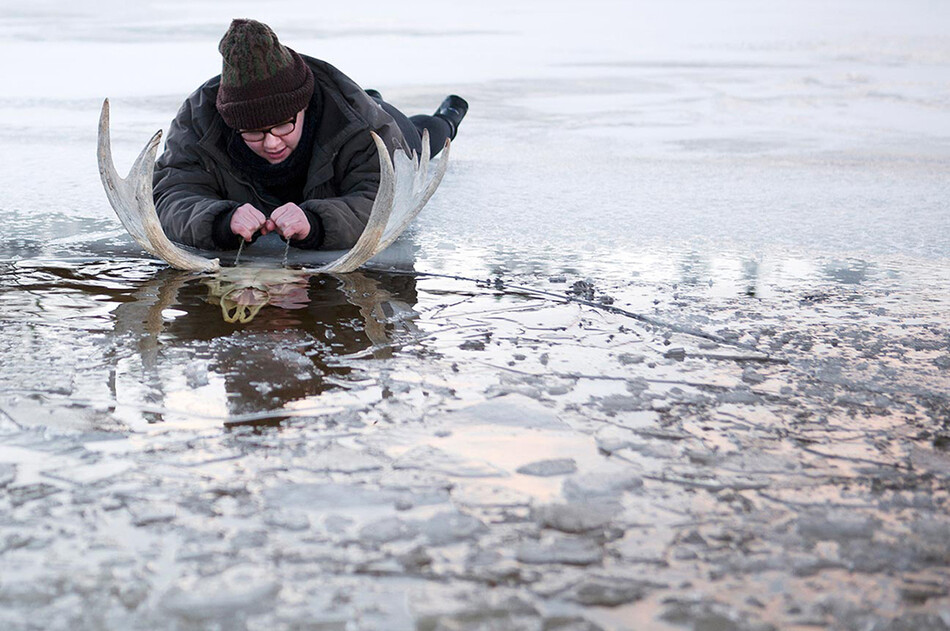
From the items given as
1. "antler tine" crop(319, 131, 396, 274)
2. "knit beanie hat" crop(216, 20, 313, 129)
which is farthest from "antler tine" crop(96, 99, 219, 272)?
"antler tine" crop(319, 131, 396, 274)

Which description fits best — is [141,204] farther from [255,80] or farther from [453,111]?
[453,111]

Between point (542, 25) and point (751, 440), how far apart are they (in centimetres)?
1526

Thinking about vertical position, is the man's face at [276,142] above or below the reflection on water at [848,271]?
above

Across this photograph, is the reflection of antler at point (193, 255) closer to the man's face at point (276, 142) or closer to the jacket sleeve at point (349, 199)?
the jacket sleeve at point (349, 199)

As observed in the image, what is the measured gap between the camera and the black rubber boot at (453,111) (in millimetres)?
6559

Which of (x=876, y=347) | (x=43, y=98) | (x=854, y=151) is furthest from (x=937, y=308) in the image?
(x=43, y=98)

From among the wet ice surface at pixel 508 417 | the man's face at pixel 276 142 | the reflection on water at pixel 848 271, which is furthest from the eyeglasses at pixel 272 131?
the reflection on water at pixel 848 271

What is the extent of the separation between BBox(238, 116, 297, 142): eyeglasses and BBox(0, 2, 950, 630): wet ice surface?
62cm

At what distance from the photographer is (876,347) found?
3279 millimetres

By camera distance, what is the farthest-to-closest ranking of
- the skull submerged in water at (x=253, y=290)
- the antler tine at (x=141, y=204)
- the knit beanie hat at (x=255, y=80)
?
the knit beanie hat at (x=255, y=80), the antler tine at (x=141, y=204), the skull submerged in water at (x=253, y=290)

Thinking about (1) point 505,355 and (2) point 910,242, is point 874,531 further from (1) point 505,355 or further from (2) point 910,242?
(2) point 910,242

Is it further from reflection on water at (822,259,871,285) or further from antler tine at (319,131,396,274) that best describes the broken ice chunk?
reflection on water at (822,259,871,285)

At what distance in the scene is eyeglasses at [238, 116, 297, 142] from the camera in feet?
14.0

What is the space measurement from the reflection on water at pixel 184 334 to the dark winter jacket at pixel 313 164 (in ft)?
0.89
